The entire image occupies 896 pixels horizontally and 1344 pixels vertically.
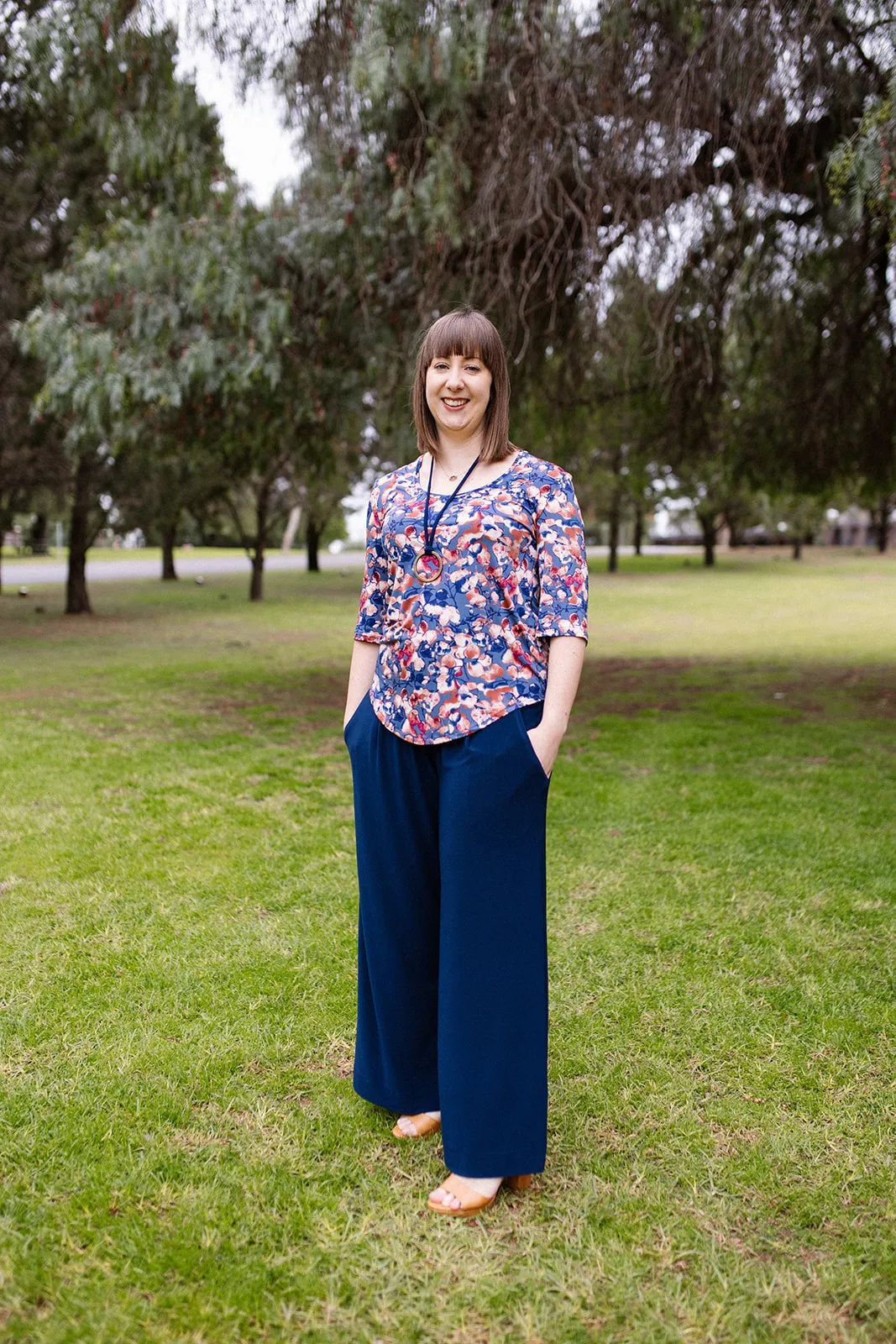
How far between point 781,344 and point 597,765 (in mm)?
4663

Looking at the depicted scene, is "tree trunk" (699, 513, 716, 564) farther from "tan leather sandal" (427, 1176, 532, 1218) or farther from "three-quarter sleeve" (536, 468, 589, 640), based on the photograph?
"tan leather sandal" (427, 1176, 532, 1218)

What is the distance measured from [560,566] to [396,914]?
0.94 meters

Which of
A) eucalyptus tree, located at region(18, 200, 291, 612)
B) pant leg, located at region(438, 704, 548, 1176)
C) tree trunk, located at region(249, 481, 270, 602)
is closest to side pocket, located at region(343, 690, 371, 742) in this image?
pant leg, located at region(438, 704, 548, 1176)

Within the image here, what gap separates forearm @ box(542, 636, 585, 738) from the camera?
2303mm

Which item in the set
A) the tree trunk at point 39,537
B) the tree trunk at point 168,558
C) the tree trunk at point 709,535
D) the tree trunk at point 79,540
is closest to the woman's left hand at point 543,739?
the tree trunk at point 79,540

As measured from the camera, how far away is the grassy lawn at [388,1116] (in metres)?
2.09

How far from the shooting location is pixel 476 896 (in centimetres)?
236

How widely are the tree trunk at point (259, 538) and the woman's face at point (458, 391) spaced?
1922 cm

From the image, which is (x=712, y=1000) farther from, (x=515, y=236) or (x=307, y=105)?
(x=307, y=105)

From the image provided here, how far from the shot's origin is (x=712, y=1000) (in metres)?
3.39

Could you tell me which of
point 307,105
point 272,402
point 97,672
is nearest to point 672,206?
point 307,105

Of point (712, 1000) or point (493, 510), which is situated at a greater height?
point (493, 510)

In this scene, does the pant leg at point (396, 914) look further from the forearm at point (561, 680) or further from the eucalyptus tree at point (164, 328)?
the eucalyptus tree at point (164, 328)

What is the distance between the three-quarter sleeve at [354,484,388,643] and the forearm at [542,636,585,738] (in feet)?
1.67
